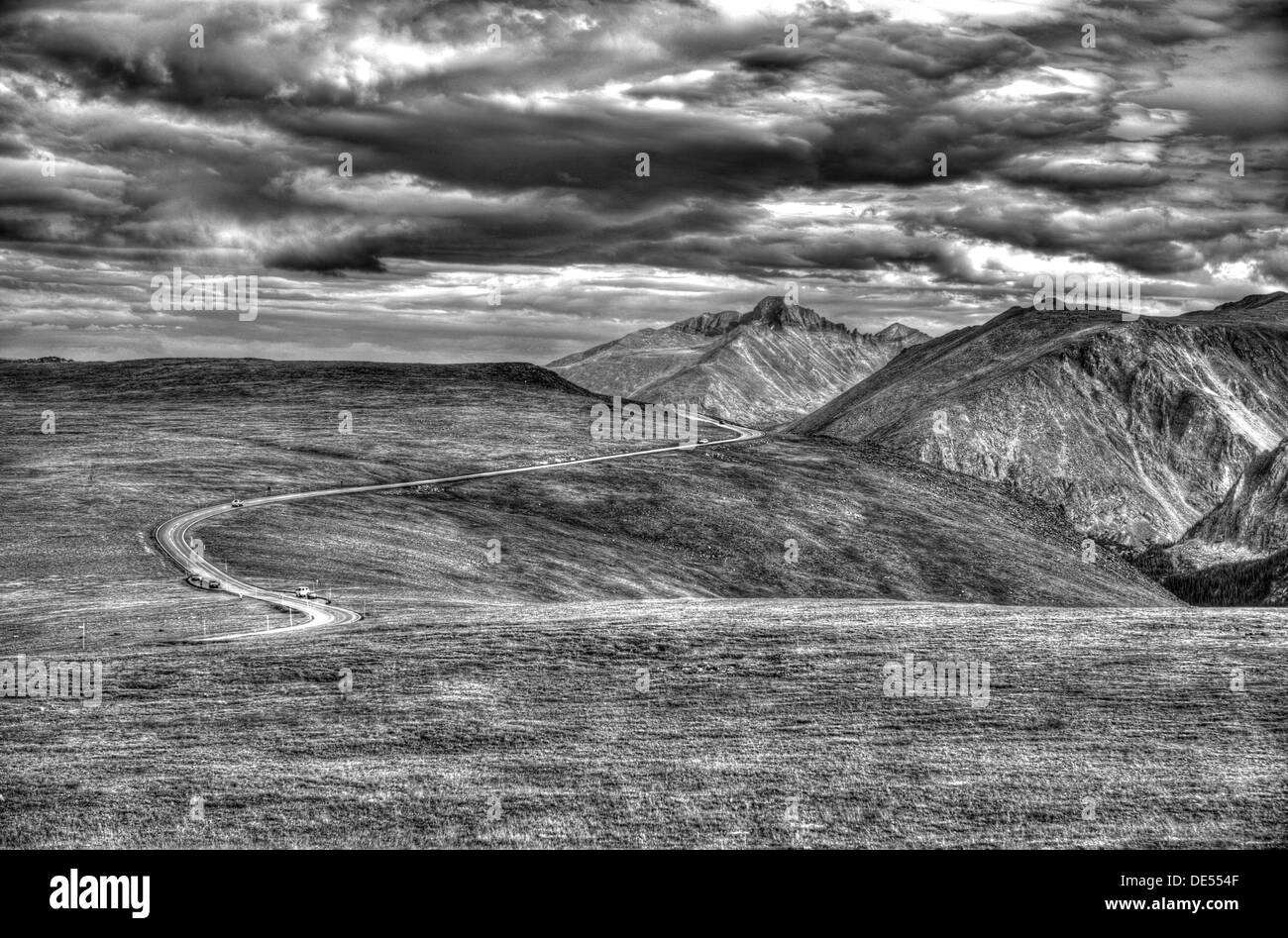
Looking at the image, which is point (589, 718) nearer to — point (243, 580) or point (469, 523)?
point (243, 580)

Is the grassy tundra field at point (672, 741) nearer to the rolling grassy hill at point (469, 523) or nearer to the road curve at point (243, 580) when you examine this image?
the road curve at point (243, 580)

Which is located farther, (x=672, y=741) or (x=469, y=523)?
(x=469, y=523)

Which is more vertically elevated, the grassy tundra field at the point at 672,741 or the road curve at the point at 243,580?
the grassy tundra field at the point at 672,741

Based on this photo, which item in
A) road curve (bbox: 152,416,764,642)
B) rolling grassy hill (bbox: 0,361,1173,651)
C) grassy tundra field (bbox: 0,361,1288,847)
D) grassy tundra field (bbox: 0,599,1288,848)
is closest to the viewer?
grassy tundra field (bbox: 0,599,1288,848)

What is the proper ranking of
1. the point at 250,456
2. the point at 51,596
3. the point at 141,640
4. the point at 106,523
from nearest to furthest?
the point at 141,640 → the point at 51,596 → the point at 106,523 → the point at 250,456

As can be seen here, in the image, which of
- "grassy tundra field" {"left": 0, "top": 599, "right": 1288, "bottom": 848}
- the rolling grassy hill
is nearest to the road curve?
the rolling grassy hill

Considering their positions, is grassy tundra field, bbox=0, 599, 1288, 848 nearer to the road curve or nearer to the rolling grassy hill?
the road curve

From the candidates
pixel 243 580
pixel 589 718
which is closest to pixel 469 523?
pixel 243 580

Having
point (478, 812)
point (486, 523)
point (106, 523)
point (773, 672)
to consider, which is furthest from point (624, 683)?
point (486, 523)

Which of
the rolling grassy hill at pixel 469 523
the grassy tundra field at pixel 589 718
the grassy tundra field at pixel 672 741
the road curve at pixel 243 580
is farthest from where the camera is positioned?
the rolling grassy hill at pixel 469 523

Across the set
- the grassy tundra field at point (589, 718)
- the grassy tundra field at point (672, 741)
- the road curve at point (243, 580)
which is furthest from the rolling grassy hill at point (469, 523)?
the grassy tundra field at point (672, 741)

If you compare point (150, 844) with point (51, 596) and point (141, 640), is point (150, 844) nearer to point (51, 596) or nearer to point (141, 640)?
point (141, 640)
